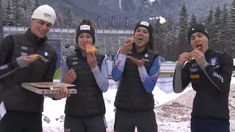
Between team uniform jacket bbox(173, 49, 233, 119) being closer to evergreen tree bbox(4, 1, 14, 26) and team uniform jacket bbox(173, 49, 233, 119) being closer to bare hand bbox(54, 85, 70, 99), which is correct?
bare hand bbox(54, 85, 70, 99)

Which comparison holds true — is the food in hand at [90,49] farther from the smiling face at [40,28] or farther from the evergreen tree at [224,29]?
the evergreen tree at [224,29]

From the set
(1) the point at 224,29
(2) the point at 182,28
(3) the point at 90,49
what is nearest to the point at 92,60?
(3) the point at 90,49

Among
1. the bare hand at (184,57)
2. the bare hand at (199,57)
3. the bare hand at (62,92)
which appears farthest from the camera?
the bare hand at (184,57)

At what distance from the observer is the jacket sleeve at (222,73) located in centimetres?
518

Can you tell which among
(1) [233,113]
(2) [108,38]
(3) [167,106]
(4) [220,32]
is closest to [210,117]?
(1) [233,113]

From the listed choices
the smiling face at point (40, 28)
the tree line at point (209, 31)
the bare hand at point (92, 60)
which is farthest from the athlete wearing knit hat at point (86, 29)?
the tree line at point (209, 31)

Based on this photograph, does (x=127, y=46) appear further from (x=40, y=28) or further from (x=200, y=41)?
(x=40, y=28)

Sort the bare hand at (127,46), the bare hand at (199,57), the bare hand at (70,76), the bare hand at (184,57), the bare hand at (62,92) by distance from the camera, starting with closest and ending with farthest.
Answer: the bare hand at (62,92) → the bare hand at (199,57) → the bare hand at (184,57) → the bare hand at (70,76) → the bare hand at (127,46)

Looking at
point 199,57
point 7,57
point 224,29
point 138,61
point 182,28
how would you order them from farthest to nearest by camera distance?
point 182,28 → point 224,29 → point 138,61 → point 199,57 → point 7,57

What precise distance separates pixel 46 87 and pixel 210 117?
1854 mm

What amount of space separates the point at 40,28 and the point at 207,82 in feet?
6.34

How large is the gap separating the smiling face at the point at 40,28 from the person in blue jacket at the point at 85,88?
23.9 inches

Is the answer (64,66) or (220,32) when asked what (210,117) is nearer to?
(64,66)

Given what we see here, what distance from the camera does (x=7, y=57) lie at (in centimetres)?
504
